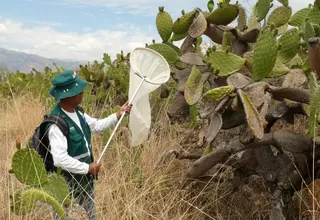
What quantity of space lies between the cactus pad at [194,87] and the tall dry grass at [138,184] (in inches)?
22.4

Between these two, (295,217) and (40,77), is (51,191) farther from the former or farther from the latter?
(40,77)

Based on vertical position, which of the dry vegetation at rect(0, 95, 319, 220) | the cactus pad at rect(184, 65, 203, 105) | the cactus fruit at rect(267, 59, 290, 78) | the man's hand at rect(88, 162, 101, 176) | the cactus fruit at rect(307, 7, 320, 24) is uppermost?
the cactus fruit at rect(307, 7, 320, 24)

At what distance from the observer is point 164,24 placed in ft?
9.68

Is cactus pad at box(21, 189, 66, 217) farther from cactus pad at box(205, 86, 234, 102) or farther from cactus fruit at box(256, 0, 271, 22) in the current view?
cactus fruit at box(256, 0, 271, 22)

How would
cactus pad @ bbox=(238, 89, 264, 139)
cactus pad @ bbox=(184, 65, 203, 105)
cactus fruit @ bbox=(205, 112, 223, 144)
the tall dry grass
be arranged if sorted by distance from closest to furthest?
cactus pad @ bbox=(238, 89, 264, 139), cactus fruit @ bbox=(205, 112, 223, 144), cactus pad @ bbox=(184, 65, 203, 105), the tall dry grass

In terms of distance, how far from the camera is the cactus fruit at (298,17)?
288 cm

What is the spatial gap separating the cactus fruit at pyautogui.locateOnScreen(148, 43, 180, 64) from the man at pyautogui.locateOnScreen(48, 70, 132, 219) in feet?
1.45

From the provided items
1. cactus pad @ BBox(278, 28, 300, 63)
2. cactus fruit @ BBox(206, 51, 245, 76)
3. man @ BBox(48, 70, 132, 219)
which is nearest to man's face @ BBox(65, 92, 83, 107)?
man @ BBox(48, 70, 132, 219)

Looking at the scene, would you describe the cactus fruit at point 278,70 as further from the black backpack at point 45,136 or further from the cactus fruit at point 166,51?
the black backpack at point 45,136

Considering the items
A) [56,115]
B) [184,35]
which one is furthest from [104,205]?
[184,35]

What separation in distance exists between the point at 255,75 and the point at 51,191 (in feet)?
3.47

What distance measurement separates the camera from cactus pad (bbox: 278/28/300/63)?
2434 millimetres

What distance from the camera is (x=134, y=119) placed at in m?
2.61

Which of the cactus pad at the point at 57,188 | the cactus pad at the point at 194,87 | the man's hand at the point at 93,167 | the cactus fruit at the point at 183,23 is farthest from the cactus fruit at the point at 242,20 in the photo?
the cactus pad at the point at 57,188
